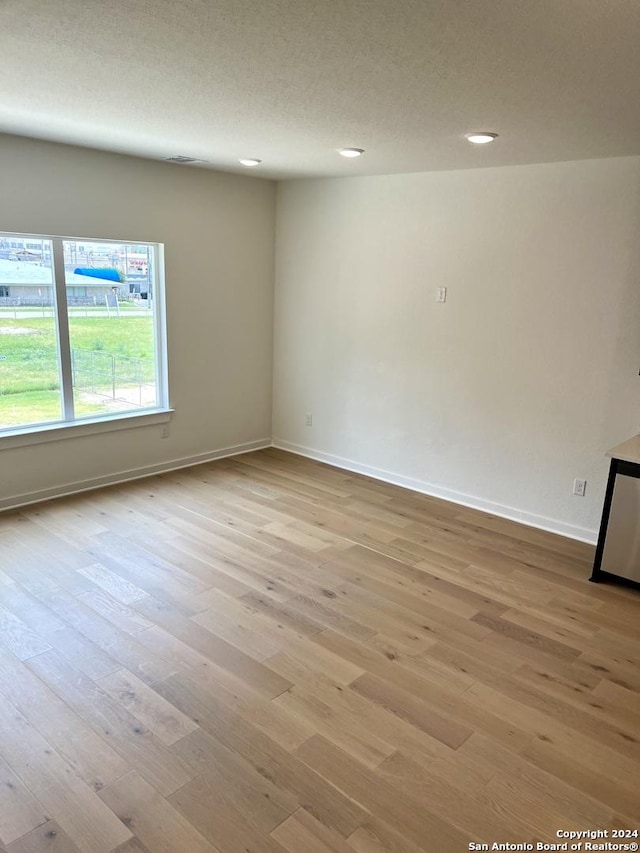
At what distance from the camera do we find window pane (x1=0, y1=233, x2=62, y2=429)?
400 cm

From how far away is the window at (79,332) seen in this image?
4086 mm

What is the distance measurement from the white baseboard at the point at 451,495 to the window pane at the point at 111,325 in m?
1.53

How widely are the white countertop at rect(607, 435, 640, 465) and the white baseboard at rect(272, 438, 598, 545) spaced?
78 centimetres

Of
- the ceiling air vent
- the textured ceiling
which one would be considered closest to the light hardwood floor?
the textured ceiling

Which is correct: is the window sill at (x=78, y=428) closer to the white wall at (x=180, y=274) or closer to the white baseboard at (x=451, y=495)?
the white wall at (x=180, y=274)

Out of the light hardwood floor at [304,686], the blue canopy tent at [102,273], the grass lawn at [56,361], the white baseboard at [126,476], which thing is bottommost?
the light hardwood floor at [304,686]

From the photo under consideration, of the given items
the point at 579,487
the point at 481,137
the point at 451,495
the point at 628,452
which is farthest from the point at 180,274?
the point at 628,452

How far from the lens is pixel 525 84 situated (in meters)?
2.25

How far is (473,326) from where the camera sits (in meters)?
4.30

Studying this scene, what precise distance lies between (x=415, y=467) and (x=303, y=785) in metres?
3.12

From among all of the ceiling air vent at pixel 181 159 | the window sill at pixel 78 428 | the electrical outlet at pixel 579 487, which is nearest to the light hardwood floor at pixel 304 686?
the electrical outlet at pixel 579 487

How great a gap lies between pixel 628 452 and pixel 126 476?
145 inches

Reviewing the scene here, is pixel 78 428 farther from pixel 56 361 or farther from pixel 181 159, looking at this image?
pixel 181 159

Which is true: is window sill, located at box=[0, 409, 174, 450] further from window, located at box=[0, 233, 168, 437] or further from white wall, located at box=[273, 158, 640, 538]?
white wall, located at box=[273, 158, 640, 538]
